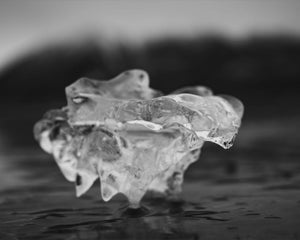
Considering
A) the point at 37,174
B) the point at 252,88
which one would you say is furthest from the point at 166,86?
the point at 37,174

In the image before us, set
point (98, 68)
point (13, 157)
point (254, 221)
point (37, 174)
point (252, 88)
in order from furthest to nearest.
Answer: point (98, 68)
point (252, 88)
point (13, 157)
point (37, 174)
point (254, 221)

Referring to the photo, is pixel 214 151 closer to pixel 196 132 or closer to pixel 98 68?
pixel 196 132

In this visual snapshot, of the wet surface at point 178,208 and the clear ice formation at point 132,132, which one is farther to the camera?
the clear ice formation at point 132,132

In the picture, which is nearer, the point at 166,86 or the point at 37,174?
the point at 37,174

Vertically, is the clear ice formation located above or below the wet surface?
above

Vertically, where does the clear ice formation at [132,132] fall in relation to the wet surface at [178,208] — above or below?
above
